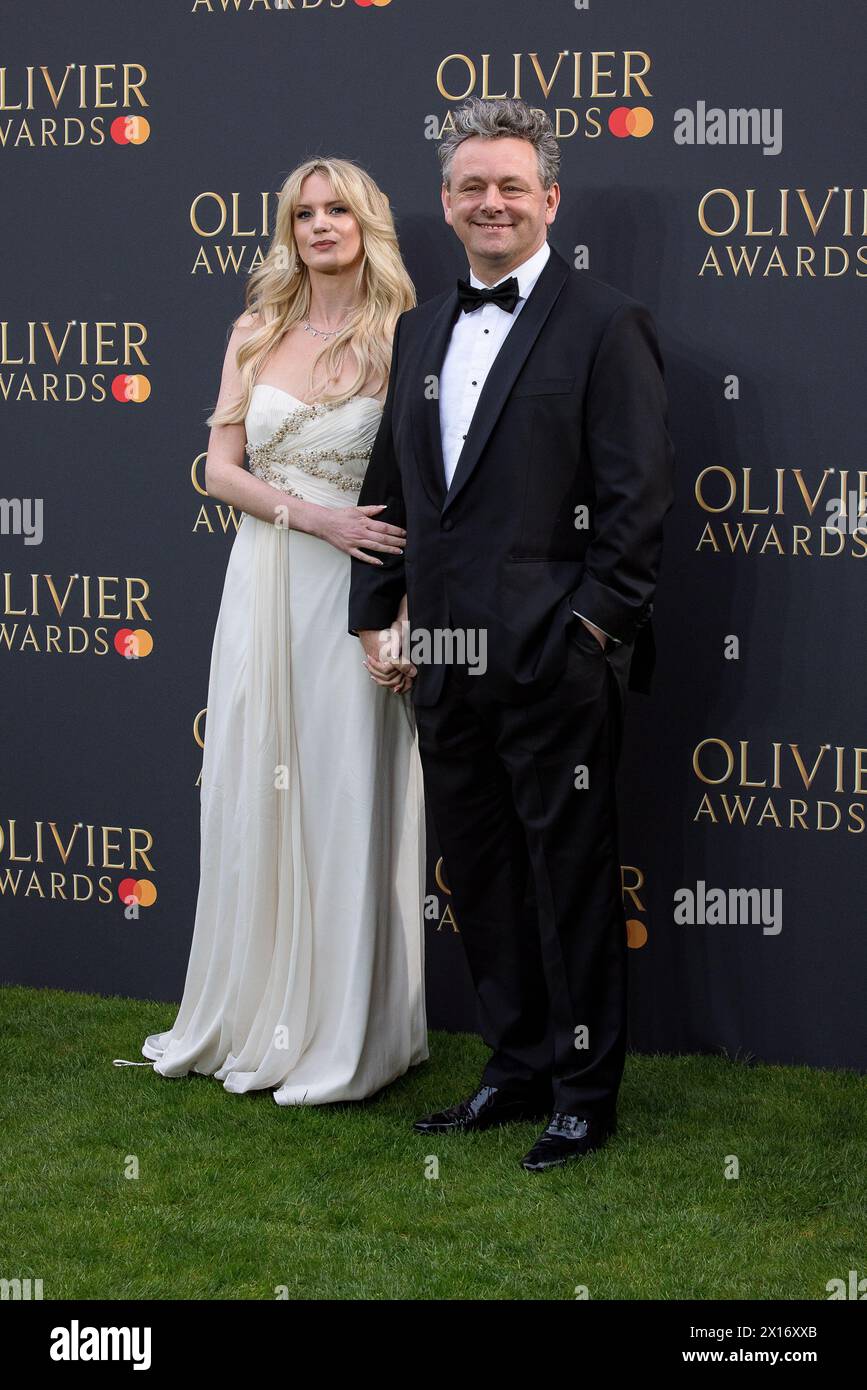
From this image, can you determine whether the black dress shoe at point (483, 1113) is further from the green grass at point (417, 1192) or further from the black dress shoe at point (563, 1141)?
the black dress shoe at point (563, 1141)

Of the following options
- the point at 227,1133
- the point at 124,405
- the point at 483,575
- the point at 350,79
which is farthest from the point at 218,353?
the point at 227,1133

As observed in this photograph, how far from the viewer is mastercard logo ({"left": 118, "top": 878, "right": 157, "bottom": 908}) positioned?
461cm

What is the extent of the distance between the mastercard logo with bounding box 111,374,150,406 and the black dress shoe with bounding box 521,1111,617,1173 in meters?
2.23

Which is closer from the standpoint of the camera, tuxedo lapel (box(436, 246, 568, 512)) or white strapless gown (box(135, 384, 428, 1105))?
tuxedo lapel (box(436, 246, 568, 512))

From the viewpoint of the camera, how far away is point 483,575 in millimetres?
3375

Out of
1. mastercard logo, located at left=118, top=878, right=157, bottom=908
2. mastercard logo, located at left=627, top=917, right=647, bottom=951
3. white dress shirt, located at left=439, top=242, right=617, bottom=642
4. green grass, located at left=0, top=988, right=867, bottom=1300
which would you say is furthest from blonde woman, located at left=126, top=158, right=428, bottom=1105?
mastercard logo, located at left=118, top=878, right=157, bottom=908

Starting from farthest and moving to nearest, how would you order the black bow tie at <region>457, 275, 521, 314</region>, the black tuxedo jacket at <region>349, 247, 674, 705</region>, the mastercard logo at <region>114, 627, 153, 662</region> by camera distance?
the mastercard logo at <region>114, 627, 153, 662</region> → the black bow tie at <region>457, 275, 521, 314</region> → the black tuxedo jacket at <region>349, 247, 674, 705</region>

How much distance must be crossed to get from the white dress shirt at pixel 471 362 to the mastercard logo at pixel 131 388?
1.27 metres

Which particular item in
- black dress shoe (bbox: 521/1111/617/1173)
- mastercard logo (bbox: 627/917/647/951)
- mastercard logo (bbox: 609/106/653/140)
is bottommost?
black dress shoe (bbox: 521/1111/617/1173)

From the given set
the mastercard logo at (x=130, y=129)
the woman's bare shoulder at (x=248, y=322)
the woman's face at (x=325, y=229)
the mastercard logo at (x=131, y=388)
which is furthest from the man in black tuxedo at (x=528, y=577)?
the mastercard logo at (x=130, y=129)

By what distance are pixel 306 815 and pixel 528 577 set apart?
899 millimetres

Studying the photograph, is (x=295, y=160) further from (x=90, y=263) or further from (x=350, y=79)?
(x=90, y=263)

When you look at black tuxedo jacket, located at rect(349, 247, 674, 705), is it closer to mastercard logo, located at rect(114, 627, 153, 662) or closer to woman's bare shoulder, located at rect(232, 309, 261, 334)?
woman's bare shoulder, located at rect(232, 309, 261, 334)

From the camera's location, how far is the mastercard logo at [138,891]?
461 centimetres
